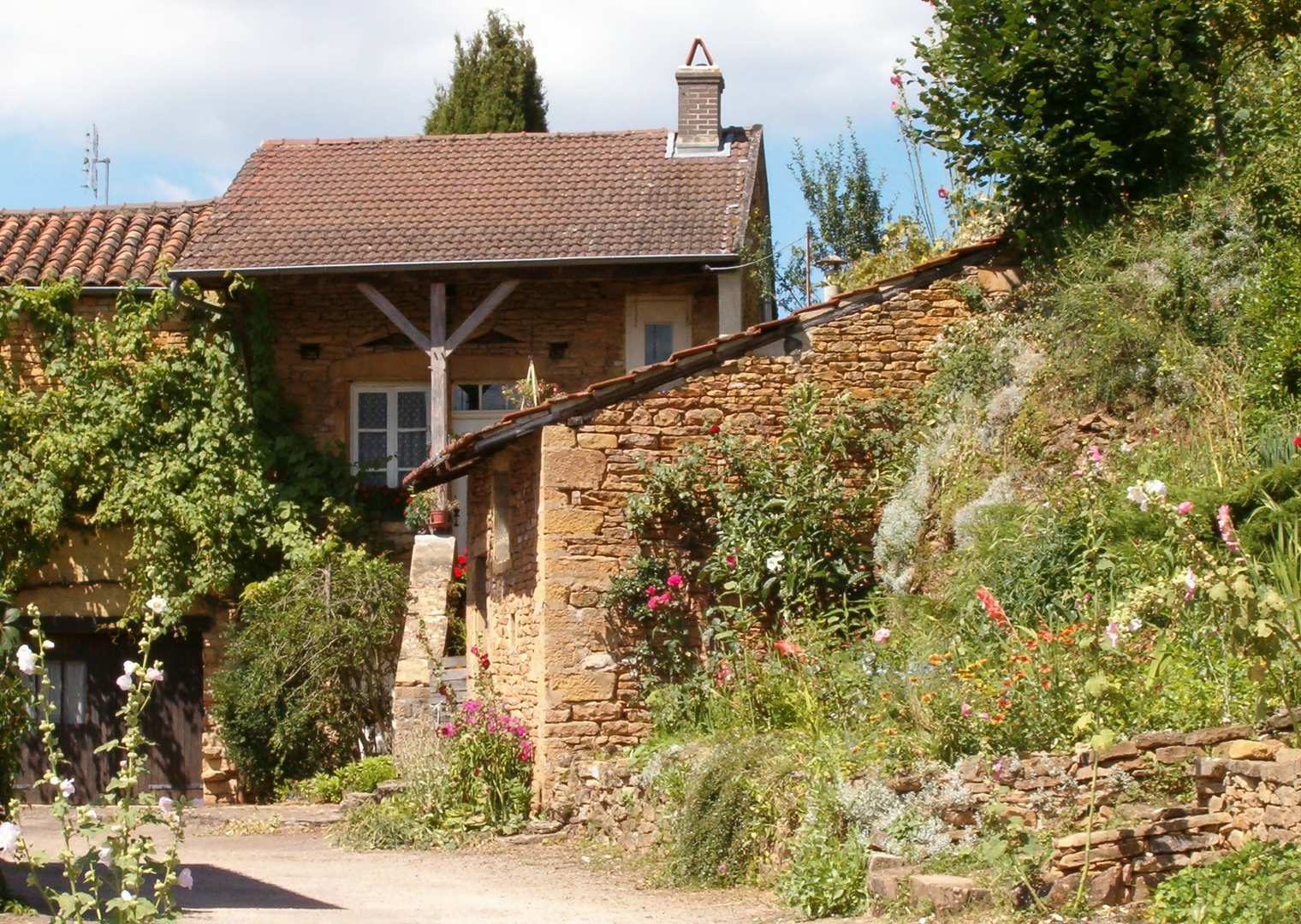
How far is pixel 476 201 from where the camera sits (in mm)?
15211

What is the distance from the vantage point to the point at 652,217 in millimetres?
14562

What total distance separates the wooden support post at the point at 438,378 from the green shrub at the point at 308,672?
4.19 feet

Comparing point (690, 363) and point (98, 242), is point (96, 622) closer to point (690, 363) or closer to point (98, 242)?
A: point (98, 242)

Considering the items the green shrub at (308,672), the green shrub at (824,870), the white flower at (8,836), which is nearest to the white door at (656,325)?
the green shrub at (308,672)

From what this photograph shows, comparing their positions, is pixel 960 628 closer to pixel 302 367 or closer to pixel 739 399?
pixel 739 399

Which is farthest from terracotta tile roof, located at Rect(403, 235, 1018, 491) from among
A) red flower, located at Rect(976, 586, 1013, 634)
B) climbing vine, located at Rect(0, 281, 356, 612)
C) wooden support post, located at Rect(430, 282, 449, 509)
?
red flower, located at Rect(976, 586, 1013, 634)

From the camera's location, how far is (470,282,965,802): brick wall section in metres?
10.0

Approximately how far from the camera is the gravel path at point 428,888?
23.3 ft

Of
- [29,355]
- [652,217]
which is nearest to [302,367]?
[29,355]

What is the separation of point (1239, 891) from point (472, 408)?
10842mm

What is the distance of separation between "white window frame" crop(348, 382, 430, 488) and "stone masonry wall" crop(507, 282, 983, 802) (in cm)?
535

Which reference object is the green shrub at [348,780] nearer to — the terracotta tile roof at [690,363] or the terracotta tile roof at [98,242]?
the terracotta tile roof at [690,363]

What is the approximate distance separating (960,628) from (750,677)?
1.65m

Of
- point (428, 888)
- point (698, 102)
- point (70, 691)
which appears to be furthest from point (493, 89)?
point (428, 888)
